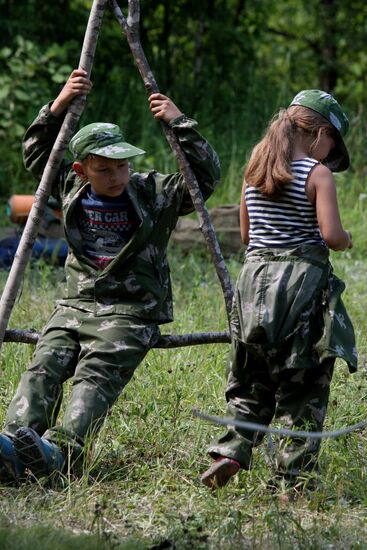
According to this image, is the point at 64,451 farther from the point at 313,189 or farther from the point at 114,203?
the point at 313,189

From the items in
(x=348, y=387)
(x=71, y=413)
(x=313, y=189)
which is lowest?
(x=348, y=387)

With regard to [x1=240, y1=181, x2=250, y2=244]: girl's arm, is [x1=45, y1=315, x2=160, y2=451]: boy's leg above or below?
below

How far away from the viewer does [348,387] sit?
5418 mm

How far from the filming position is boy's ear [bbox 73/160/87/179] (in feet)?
14.9

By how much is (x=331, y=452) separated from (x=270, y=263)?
916 mm

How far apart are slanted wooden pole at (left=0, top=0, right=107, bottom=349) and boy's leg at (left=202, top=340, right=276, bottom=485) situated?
2.91ft

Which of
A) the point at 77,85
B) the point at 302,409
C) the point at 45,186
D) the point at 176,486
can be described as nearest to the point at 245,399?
the point at 302,409

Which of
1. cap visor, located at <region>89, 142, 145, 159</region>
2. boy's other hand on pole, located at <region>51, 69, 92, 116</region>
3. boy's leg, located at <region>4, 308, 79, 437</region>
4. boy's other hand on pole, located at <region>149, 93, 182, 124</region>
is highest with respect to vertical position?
boy's other hand on pole, located at <region>51, 69, 92, 116</region>

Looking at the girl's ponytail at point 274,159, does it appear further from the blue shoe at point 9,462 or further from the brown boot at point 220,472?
the blue shoe at point 9,462

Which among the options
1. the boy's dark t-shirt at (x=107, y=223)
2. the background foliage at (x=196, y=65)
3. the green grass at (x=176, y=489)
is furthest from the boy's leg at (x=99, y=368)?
the background foliage at (x=196, y=65)

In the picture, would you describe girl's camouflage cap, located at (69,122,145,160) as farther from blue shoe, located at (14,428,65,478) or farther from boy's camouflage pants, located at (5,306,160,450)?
blue shoe, located at (14,428,65,478)

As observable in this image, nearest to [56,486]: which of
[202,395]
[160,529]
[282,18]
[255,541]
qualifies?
[160,529]

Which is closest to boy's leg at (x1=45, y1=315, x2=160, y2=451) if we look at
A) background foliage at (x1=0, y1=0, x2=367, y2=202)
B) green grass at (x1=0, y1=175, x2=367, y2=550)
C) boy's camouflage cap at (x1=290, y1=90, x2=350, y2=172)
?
green grass at (x1=0, y1=175, x2=367, y2=550)

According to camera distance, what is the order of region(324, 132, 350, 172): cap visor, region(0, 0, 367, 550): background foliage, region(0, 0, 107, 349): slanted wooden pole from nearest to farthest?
region(0, 0, 367, 550): background foliage → region(324, 132, 350, 172): cap visor → region(0, 0, 107, 349): slanted wooden pole
